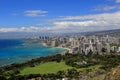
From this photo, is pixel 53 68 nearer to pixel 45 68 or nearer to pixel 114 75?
pixel 45 68

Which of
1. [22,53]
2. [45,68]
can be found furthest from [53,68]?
[22,53]

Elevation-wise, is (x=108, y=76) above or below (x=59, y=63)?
above

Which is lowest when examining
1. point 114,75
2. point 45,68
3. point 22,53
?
point 22,53

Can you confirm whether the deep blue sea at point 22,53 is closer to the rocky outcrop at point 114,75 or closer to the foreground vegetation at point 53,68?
the foreground vegetation at point 53,68

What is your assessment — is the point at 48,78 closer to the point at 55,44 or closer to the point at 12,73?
the point at 12,73

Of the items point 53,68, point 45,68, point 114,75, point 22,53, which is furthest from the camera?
point 22,53

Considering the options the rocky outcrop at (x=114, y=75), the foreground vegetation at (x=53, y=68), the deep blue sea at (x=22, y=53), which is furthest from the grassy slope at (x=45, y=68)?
the rocky outcrop at (x=114, y=75)

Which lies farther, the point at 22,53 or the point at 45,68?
the point at 22,53

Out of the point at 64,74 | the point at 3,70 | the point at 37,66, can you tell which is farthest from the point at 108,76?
the point at 37,66

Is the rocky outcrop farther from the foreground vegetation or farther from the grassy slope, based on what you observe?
the grassy slope
